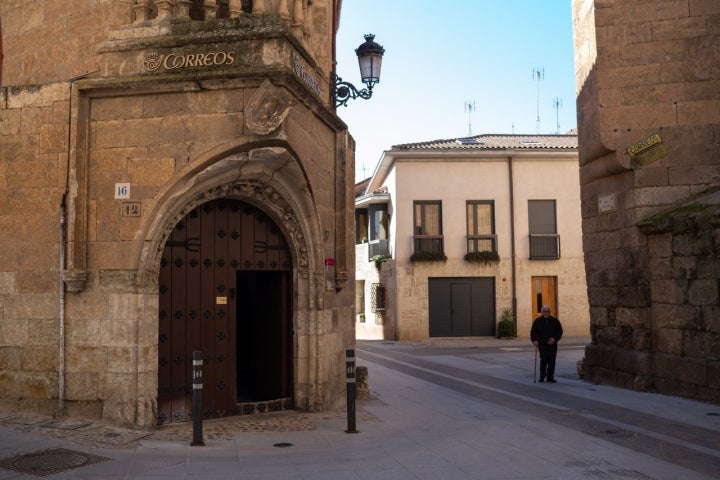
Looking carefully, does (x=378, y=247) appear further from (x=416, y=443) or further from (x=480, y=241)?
(x=416, y=443)

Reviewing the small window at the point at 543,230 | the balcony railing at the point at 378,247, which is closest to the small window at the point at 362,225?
the balcony railing at the point at 378,247

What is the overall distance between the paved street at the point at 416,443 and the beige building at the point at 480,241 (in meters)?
15.5

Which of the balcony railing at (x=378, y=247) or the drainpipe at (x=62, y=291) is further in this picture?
the balcony railing at (x=378, y=247)

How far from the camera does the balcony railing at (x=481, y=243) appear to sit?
86.7 feet

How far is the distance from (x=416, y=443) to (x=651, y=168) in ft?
22.4

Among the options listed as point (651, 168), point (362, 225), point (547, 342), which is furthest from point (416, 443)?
point (362, 225)

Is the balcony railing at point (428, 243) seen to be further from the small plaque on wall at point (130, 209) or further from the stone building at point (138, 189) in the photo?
the small plaque on wall at point (130, 209)

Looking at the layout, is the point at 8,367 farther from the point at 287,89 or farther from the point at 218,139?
the point at 287,89

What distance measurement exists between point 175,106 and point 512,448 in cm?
519

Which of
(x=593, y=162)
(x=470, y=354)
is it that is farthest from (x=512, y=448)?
(x=470, y=354)

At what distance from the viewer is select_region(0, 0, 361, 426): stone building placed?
748cm

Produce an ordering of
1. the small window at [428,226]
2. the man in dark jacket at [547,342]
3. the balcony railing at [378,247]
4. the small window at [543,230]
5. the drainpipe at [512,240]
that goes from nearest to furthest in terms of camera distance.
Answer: the man in dark jacket at [547,342] < the drainpipe at [512,240] < the small window at [428,226] < the small window at [543,230] < the balcony railing at [378,247]

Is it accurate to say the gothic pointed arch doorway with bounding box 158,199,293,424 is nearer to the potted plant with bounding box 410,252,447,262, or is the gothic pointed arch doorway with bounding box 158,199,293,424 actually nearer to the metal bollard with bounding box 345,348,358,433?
the metal bollard with bounding box 345,348,358,433

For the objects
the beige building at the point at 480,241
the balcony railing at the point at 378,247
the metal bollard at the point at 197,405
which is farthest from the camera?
the balcony railing at the point at 378,247
